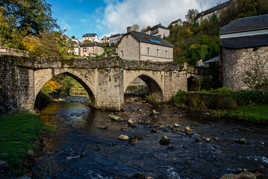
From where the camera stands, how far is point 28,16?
1909 cm

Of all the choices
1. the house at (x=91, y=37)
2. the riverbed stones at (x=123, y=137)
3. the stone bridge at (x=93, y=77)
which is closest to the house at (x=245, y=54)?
the stone bridge at (x=93, y=77)

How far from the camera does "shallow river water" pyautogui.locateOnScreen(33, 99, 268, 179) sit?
14.9 feet

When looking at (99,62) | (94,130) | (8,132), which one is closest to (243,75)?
(99,62)

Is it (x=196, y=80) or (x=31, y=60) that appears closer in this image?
(x=31, y=60)

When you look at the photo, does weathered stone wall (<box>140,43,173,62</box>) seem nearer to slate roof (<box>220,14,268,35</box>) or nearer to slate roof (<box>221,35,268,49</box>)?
slate roof (<box>220,14,268,35</box>)

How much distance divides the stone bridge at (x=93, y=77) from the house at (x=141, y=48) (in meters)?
11.4

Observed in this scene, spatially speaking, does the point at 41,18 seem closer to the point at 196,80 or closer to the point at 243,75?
the point at 196,80

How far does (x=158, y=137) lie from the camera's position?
7527mm

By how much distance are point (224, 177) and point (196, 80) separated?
1609 centimetres

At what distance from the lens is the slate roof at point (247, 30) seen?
15.0m

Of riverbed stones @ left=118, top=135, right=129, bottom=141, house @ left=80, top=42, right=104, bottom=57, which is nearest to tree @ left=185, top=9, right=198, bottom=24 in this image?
house @ left=80, top=42, right=104, bottom=57

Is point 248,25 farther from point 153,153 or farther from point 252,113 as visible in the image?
point 153,153

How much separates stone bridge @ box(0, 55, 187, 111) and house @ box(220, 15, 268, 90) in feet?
14.7

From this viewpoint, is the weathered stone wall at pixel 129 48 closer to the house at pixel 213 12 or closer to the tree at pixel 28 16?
the tree at pixel 28 16
